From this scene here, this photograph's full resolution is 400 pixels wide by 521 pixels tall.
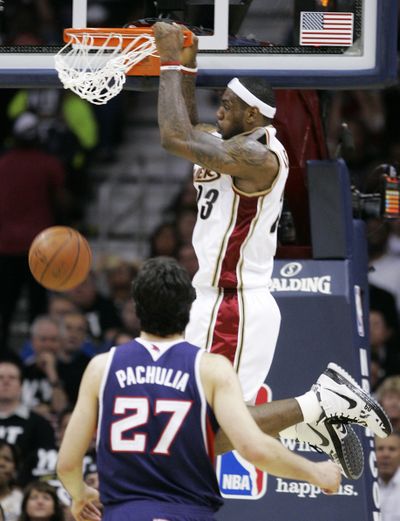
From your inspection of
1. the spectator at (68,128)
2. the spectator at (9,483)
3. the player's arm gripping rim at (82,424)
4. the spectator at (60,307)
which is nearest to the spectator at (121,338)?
the spectator at (60,307)

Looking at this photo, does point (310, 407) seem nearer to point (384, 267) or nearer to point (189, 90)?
point (189, 90)

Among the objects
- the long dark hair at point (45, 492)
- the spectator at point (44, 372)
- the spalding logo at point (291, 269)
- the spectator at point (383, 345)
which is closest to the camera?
the spalding logo at point (291, 269)

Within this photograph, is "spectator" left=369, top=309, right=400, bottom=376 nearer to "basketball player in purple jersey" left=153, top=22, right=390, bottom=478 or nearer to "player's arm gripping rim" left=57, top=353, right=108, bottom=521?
"basketball player in purple jersey" left=153, top=22, right=390, bottom=478

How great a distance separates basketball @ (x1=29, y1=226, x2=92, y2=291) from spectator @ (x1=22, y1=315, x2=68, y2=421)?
2.58 metres

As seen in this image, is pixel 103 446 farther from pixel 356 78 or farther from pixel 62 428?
pixel 62 428

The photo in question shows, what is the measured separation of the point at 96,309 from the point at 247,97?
5663 millimetres

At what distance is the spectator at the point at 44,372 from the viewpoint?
37.6 ft

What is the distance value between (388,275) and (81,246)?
4328 mm

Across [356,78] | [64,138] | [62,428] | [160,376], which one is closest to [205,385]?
[160,376]

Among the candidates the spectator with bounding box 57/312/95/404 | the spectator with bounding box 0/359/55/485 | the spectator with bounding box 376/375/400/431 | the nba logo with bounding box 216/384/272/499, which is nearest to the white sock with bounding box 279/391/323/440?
the nba logo with bounding box 216/384/272/499

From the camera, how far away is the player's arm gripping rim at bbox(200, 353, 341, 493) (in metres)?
5.49

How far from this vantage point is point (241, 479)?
8.31 meters

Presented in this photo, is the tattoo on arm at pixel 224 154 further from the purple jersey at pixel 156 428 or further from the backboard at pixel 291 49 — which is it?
the purple jersey at pixel 156 428

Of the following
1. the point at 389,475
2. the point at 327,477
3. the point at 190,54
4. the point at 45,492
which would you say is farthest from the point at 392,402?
the point at 327,477
